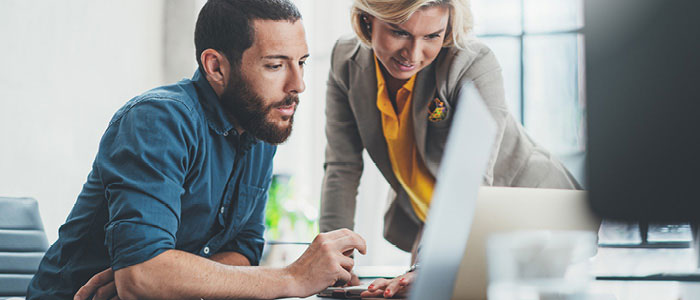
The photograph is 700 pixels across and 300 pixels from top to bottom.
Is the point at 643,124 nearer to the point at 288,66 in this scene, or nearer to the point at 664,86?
the point at 664,86

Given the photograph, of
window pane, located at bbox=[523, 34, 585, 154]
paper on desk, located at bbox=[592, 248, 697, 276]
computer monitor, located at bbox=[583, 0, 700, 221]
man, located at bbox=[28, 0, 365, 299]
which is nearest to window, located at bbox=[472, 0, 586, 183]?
window pane, located at bbox=[523, 34, 585, 154]

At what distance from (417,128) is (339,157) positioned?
0.94 feet

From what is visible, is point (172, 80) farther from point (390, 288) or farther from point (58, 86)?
point (390, 288)

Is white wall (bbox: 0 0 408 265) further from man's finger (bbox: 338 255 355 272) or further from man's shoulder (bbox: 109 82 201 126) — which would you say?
man's finger (bbox: 338 255 355 272)

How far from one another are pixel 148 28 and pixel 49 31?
1068 mm

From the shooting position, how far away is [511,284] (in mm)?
831

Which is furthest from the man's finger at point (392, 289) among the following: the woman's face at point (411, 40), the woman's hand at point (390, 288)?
the woman's face at point (411, 40)

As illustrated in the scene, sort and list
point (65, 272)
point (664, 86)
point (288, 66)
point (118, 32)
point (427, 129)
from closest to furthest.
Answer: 1. point (664, 86)
2. point (65, 272)
3. point (288, 66)
4. point (427, 129)
5. point (118, 32)

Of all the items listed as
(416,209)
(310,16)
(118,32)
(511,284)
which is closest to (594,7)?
(511,284)

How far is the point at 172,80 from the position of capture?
4.11 metres

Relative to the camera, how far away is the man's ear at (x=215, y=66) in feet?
4.24

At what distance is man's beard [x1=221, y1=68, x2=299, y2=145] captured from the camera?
1267mm

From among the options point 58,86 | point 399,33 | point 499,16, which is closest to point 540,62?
point 499,16

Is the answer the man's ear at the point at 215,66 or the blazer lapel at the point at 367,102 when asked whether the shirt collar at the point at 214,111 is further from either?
the blazer lapel at the point at 367,102
